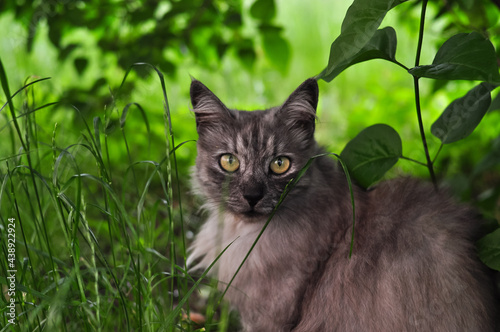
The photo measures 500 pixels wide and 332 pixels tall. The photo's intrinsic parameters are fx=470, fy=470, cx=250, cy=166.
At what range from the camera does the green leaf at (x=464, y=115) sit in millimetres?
1678

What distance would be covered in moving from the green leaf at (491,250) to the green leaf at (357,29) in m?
0.91

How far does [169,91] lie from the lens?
197 inches

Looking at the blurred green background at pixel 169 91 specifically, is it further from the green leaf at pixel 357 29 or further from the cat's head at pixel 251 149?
the green leaf at pixel 357 29

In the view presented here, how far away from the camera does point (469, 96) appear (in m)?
1.73

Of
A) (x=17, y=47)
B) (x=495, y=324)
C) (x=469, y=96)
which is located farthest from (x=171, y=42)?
(x=495, y=324)

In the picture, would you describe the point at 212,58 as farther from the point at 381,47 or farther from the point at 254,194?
the point at 381,47

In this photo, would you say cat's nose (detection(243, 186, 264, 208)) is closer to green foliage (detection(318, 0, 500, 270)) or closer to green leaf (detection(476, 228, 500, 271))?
green foliage (detection(318, 0, 500, 270))

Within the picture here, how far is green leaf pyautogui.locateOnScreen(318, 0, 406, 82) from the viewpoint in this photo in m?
1.39

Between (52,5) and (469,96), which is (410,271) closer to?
(469,96)

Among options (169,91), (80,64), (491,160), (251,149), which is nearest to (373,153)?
(251,149)

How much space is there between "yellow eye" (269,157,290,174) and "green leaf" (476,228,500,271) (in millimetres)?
819

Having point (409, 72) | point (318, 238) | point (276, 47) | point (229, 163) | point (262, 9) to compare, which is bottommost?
point (318, 238)

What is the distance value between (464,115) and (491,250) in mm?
507

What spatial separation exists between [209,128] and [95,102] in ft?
4.69
